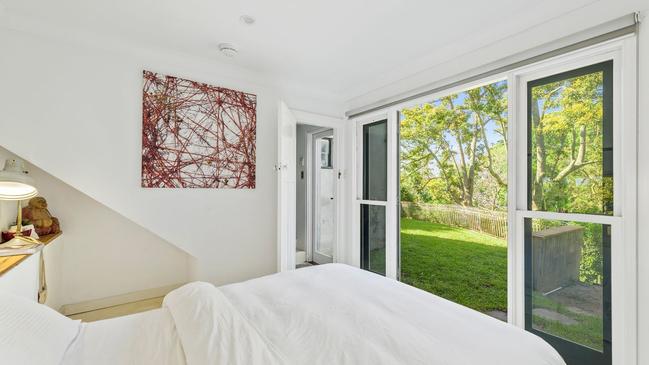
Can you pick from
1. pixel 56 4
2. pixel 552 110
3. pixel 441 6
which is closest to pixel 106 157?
pixel 56 4

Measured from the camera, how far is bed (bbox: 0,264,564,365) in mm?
1064

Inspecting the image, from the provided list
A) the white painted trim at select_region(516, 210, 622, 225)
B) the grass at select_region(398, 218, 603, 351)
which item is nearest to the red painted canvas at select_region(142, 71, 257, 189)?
the grass at select_region(398, 218, 603, 351)

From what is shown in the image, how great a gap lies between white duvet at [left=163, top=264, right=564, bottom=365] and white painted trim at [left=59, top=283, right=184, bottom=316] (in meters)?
1.65

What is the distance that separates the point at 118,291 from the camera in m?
2.71

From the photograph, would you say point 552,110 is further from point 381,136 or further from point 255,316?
point 255,316

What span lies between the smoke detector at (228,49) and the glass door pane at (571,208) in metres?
2.21

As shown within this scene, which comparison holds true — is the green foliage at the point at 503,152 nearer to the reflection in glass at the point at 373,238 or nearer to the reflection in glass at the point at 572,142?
the reflection in glass at the point at 572,142

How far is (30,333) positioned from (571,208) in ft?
8.83

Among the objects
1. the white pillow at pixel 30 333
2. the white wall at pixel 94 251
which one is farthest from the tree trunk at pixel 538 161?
the white wall at pixel 94 251

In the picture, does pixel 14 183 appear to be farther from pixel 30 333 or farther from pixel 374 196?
pixel 374 196

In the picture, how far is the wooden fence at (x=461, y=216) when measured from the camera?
4.60 m

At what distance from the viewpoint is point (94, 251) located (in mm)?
2619

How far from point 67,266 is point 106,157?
3.58ft

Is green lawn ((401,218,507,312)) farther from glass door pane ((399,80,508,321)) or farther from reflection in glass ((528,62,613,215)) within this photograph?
reflection in glass ((528,62,613,215))
